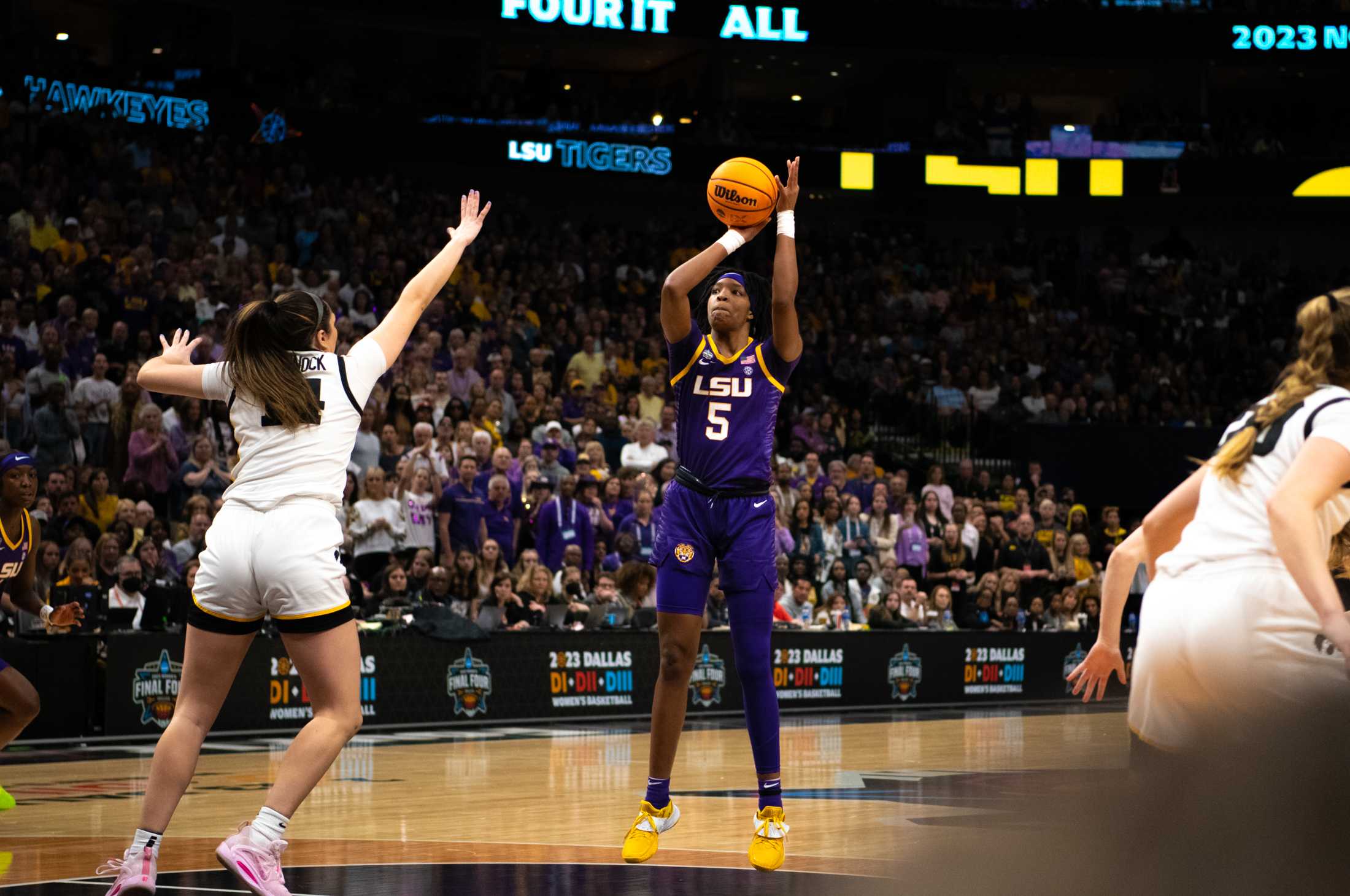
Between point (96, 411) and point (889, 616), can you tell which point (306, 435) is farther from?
point (889, 616)

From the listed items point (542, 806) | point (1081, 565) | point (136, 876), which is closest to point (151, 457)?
point (542, 806)

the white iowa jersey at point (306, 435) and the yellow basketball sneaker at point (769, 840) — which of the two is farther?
the yellow basketball sneaker at point (769, 840)

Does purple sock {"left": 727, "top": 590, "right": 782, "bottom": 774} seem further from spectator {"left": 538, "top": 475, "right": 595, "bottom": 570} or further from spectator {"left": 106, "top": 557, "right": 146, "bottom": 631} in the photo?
spectator {"left": 538, "top": 475, "right": 595, "bottom": 570}

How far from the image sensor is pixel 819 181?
98.4 ft

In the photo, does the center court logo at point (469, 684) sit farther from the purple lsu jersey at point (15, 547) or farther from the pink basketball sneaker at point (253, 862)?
the pink basketball sneaker at point (253, 862)

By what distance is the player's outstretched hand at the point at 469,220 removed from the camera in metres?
6.50

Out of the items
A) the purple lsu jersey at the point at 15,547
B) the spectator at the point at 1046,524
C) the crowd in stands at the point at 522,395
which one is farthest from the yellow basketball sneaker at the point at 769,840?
the spectator at the point at 1046,524

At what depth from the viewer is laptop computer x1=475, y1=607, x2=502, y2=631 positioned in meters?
15.0

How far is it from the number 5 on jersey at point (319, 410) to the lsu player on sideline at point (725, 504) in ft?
5.40

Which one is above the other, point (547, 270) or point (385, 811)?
point (547, 270)

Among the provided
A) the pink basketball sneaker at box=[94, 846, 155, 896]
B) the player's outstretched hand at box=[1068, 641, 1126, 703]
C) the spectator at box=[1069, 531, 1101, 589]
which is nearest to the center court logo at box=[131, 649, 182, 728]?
the pink basketball sneaker at box=[94, 846, 155, 896]

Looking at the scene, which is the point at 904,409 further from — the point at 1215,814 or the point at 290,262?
the point at 1215,814

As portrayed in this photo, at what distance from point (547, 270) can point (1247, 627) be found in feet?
67.4

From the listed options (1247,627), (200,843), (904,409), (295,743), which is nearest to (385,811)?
(200,843)
